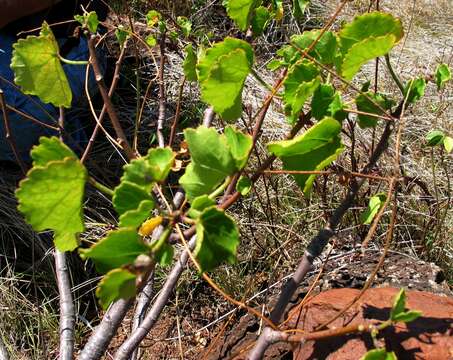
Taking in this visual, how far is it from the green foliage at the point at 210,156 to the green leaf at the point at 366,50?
20 cm

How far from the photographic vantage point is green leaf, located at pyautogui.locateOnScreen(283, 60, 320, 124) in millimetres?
658

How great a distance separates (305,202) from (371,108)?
1.07 m

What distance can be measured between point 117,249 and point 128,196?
0.05m

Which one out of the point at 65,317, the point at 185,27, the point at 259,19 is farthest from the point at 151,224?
the point at 185,27

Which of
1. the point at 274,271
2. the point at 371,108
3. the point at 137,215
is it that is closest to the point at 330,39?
the point at 371,108

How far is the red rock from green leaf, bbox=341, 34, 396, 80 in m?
0.38

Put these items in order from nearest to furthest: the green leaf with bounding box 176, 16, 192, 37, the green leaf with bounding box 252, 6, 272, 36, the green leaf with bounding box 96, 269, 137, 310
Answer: the green leaf with bounding box 96, 269, 137, 310, the green leaf with bounding box 252, 6, 272, 36, the green leaf with bounding box 176, 16, 192, 37

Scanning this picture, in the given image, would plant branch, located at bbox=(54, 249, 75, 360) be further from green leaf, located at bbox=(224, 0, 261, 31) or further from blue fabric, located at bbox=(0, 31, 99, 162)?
blue fabric, located at bbox=(0, 31, 99, 162)

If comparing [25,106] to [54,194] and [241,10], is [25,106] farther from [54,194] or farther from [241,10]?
[54,194]

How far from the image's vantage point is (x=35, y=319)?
1.70 metres

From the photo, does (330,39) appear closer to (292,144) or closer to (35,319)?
(292,144)

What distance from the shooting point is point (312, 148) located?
64cm

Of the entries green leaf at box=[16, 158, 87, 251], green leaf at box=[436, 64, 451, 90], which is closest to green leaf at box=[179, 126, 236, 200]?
green leaf at box=[16, 158, 87, 251]

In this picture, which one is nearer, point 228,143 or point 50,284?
point 228,143
